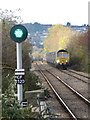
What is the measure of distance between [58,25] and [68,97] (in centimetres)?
5582

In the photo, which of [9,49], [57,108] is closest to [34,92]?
[57,108]

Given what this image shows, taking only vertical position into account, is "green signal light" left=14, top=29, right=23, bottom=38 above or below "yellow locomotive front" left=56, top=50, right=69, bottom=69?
above

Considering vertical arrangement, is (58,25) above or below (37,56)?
above

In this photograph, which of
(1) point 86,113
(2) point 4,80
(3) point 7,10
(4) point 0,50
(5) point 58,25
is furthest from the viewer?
(5) point 58,25

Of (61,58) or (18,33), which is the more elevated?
(18,33)

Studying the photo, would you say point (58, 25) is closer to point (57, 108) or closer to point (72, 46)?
point (72, 46)

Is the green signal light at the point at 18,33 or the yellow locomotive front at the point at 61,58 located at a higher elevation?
the green signal light at the point at 18,33

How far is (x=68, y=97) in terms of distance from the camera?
38.2ft

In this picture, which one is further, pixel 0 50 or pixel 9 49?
pixel 9 49

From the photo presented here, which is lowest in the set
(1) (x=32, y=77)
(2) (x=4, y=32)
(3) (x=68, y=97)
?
(3) (x=68, y=97)

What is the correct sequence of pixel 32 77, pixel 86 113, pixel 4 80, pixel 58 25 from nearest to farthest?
1. pixel 86 113
2. pixel 4 80
3. pixel 32 77
4. pixel 58 25

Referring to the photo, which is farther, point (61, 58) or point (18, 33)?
point (61, 58)

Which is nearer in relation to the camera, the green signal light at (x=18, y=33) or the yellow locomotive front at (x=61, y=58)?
the green signal light at (x=18, y=33)

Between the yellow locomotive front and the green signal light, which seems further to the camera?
the yellow locomotive front
